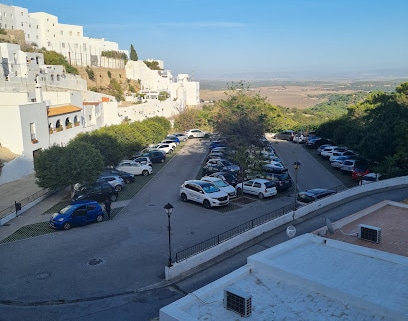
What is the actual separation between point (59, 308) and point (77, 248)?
5.03 meters

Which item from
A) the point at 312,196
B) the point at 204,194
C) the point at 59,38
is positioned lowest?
the point at 312,196

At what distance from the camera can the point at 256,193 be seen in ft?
83.5

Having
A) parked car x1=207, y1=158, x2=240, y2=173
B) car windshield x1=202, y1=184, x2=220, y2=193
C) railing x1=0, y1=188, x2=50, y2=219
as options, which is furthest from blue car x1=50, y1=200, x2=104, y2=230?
parked car x1=207, y1=158, x2=240, y2=173

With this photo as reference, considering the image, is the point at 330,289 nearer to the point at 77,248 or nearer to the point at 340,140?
the point at 77,248

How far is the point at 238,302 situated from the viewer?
8.37m

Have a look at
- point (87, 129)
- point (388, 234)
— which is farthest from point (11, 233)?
point (87, 129)

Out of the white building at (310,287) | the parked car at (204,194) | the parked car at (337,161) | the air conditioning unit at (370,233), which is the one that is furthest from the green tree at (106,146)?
the air conditioning unit at (370,233)

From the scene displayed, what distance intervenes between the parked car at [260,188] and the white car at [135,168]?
9.93 m

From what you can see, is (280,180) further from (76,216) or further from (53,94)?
(53,94)

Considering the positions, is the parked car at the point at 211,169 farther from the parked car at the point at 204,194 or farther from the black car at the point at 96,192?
the black car at the point at 96,192

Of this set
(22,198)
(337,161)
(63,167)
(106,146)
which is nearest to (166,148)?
(106,146)

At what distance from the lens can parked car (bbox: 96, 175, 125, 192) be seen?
89.3 feet

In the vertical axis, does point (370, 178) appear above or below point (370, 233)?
below

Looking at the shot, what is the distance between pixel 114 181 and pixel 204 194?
7.55 m
